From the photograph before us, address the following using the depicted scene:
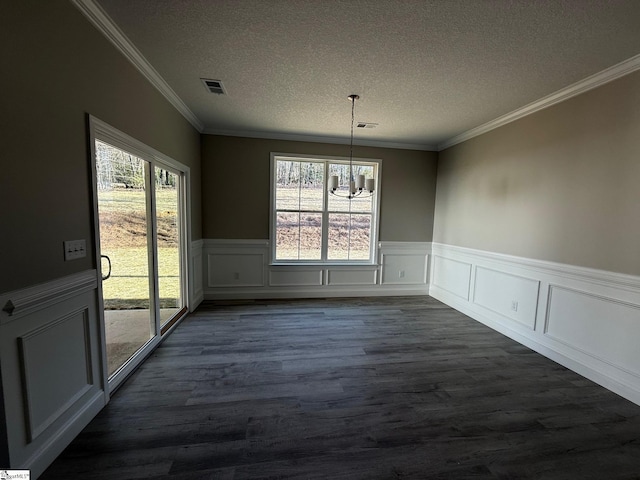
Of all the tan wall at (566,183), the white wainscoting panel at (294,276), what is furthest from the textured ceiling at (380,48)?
the white wainscoting panel at (294,276)

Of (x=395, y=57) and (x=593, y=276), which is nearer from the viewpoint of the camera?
(x=395, y=57)

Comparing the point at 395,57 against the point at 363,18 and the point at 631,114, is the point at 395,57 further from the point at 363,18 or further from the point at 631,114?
the point at 631,114

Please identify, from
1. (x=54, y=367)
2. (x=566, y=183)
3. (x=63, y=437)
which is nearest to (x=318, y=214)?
(x=566, y=183)

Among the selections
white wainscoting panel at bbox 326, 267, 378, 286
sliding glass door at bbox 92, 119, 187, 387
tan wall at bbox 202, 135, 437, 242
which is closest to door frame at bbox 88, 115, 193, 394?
sliding glass door at bbox 92, 119, 187, 387

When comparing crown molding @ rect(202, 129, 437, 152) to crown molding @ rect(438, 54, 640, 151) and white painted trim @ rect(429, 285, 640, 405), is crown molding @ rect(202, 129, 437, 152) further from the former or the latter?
white painted trim @ rect(429, 285, 640, 405)

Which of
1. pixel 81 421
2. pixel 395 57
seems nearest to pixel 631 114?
pixel 395 57

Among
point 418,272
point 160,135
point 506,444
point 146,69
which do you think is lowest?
point 506,444

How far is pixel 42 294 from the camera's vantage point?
1404mm

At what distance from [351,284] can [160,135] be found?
3500 millimetres

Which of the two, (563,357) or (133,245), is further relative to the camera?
(563,357)

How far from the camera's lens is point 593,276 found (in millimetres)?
2426

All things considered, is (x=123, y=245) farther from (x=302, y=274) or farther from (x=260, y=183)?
(x=302, y=274)

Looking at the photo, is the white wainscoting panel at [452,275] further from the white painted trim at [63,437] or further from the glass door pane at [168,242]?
the white painted trim at [63,437]

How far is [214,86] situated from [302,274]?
9.66 feet
